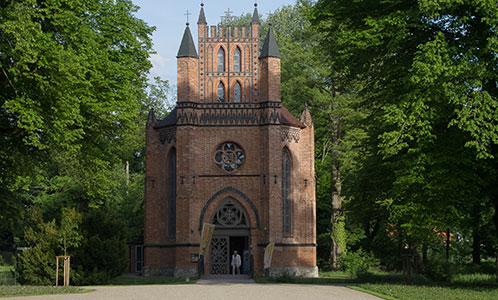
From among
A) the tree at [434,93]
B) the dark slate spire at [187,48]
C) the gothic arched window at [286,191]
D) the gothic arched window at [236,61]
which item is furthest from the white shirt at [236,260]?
the tree at [434,93]

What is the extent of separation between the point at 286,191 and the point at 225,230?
12.1ft

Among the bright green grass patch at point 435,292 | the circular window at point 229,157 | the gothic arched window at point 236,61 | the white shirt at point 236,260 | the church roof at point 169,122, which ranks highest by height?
the gothic arched window at point 236,61

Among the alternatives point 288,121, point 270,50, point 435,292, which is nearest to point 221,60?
point 270,50

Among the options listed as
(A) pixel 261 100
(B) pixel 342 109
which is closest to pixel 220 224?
(A) pixel 261 100

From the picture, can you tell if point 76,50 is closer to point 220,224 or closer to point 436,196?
point 436,196

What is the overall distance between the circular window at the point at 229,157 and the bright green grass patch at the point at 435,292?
14.1 metres

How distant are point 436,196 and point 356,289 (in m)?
3.73

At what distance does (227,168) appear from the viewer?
3216cm

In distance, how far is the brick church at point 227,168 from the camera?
31.2m

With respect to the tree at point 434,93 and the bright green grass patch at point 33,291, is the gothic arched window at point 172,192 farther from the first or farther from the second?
the tree at point 434,93

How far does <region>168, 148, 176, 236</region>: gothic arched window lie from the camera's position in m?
32.2

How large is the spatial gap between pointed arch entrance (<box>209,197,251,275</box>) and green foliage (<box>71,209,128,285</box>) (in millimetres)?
6367

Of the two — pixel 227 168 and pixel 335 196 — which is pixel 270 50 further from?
pixel 335 196

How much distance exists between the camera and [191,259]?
30.6 m
